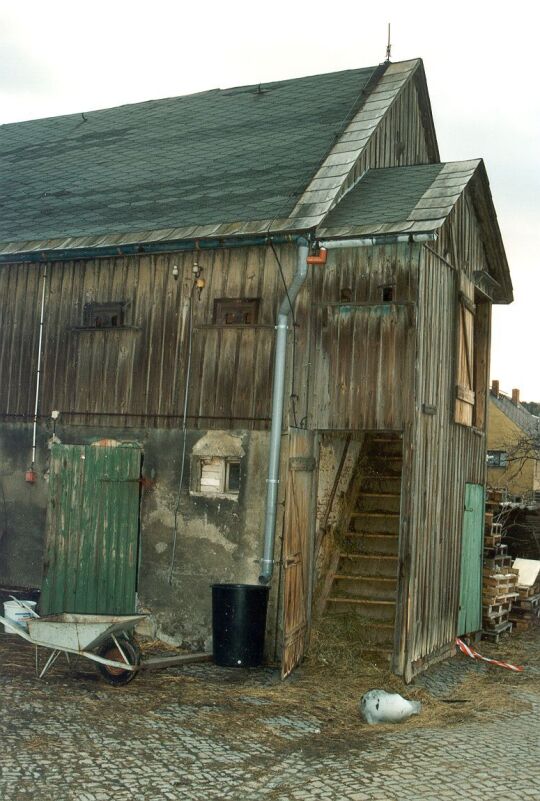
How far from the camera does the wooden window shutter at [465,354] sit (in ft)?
43.7

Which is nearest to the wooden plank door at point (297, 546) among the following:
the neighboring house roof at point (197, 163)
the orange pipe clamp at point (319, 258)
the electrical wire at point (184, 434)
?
the electrical wire at point (184, 434)

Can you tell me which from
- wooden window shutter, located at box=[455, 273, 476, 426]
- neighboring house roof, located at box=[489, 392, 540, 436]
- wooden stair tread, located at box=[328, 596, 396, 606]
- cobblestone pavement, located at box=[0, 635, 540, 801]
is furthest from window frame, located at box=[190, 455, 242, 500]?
neighboring house roof, located at box=[489, 392, 540, 436]

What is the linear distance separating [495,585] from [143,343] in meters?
6.89

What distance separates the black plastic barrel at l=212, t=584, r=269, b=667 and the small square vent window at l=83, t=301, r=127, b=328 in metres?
4.04

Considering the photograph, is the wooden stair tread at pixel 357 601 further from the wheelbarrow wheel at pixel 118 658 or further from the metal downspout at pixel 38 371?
the metal downspout at pixel 38 371

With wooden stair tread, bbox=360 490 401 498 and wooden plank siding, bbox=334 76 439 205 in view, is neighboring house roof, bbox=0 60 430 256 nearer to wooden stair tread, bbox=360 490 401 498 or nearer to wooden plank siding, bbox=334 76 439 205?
wooden plank siding, bbox=334 76 439 205

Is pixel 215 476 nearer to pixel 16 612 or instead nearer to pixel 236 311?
pixel 236 311

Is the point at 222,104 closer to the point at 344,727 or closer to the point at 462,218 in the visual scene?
the point at 462,218

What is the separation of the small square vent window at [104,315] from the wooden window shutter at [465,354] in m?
4.74

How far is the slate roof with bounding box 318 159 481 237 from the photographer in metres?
10.9

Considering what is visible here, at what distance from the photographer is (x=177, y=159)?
14688 mm

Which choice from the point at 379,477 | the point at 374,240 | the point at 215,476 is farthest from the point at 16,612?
the point at 374,240

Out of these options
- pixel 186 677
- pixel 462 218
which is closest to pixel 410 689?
pixel 186 677

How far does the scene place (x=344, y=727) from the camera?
8961 millimetres
